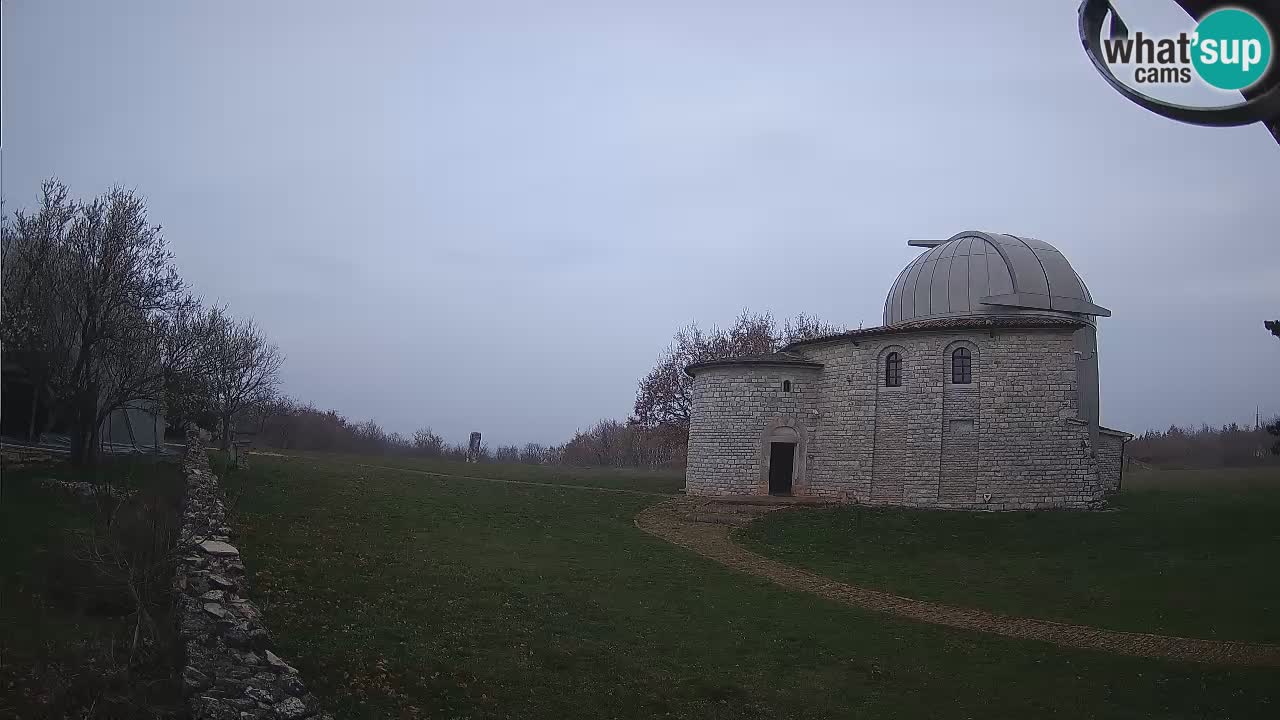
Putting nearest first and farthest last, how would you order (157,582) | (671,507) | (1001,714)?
(1001,714) → (157,582) → (671,507)

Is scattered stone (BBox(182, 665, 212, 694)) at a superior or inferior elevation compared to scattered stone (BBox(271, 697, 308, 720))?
superior

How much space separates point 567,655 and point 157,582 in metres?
5.52

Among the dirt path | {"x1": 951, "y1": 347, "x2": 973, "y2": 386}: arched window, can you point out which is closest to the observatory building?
{"x1": 951, "y1": 347, "x2": 973, "y2": 386}: arched window

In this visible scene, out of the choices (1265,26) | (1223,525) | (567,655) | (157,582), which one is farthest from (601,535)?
(1265,26)

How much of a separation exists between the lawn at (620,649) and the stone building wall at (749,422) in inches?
432

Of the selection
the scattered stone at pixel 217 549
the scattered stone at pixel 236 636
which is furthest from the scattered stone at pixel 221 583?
the scattered stone at pixel 236 636

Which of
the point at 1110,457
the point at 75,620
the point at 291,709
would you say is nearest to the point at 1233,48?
the point at 291,709

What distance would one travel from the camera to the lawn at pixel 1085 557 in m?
14.0

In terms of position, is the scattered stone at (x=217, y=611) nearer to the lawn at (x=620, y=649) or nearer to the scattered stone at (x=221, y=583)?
the lawn at (x=620, y=649)

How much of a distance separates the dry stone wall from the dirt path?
10320 mm

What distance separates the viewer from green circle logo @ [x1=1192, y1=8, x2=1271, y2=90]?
3.36 metres

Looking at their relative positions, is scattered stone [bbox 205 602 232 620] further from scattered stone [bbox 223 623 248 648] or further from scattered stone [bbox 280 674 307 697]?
scattered stone [bbox 280 674 307 697]

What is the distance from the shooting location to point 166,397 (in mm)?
21047

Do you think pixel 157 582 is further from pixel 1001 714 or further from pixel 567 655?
pixel 1001 714
